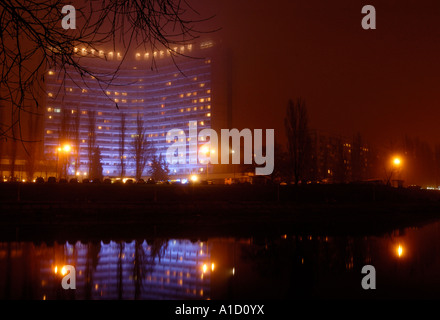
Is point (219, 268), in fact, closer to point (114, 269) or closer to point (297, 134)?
point (114, 269)

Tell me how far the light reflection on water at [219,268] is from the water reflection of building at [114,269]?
0.05 feet

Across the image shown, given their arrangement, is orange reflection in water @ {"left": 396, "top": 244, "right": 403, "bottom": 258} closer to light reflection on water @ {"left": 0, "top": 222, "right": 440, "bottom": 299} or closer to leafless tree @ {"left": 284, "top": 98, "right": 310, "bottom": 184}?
light reflection on water @ {"left": 0, "top": 222, "right": 440, "bottom": 299}

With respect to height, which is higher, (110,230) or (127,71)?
(127,71)

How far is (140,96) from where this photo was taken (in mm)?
137375

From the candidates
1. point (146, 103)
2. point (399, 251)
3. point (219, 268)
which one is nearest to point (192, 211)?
point (399, 251)

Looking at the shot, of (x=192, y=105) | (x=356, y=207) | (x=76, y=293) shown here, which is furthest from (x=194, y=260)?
(x=192, y=105)

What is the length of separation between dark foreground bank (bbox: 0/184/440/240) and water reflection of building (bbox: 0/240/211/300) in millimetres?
2975

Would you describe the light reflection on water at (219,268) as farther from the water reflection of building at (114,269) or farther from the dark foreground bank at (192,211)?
the dark foreground bank at (192,211)

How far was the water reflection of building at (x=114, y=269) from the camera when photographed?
19.0 ft

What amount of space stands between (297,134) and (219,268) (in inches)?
1161

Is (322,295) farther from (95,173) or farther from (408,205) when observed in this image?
(95,173)

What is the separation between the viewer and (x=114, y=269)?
7.68 meters
